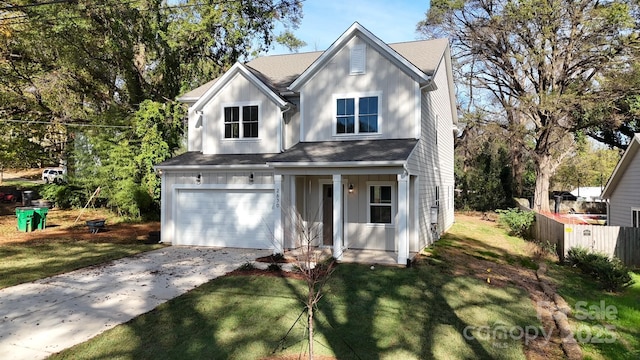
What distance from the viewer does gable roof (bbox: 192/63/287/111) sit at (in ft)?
43.9

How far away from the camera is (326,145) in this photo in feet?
41.9

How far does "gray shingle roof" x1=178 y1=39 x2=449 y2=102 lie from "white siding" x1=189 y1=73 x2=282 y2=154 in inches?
27.7

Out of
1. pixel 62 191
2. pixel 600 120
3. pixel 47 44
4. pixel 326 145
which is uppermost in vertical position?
pixel 47 44

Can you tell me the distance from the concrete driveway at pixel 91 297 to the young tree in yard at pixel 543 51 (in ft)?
68.5

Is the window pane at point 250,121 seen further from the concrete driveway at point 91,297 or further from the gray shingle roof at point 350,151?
the concrete driveway at point 91,297

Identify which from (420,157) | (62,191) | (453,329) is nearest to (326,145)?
(420,157)

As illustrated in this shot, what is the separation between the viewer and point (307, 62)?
55.5ft

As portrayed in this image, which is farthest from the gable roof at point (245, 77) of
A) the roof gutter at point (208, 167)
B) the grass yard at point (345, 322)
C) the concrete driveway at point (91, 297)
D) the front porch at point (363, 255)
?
the grass yard at point (345, 322)

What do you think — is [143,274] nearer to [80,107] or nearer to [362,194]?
[362,194]

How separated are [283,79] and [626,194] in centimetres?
1371

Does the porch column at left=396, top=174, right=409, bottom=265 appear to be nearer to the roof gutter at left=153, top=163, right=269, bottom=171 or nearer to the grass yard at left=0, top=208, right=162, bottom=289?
the roof gutter at left=153, top=163, right=269, bottom=171

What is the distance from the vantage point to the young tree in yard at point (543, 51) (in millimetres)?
21828

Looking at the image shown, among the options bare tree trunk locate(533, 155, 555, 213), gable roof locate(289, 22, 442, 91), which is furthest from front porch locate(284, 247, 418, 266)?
bare tree trunk locate(533, 155, 555, 213)

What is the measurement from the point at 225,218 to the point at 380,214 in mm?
5428
